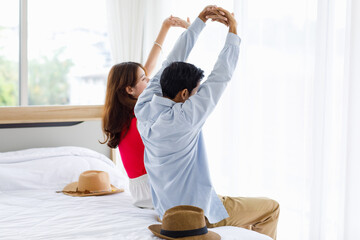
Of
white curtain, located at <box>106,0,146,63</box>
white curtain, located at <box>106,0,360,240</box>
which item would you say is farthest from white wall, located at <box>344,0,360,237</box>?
white curtain, located at <box>106,0,146,63</box>

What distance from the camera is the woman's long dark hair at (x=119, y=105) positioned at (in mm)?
2113

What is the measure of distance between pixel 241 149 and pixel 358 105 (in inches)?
37.5

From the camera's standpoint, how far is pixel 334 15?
7.30 ft

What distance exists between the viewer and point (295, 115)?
2.52m

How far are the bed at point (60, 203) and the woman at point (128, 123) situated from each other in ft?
0.39

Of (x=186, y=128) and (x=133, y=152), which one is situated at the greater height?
(x=186, y=128)

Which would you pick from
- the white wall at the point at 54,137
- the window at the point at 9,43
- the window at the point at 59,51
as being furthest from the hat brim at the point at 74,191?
the window at the point at 9,43

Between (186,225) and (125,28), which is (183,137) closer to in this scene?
(186,225)

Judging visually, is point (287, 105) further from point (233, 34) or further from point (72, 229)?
point (72, 229)

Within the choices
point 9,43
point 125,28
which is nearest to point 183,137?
point 125,28

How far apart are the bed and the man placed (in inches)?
5.2

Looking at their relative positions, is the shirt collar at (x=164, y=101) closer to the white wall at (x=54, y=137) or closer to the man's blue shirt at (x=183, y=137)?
the man's blue shirt at (x=183, y=137)

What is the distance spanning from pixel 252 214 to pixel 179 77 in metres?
0.66

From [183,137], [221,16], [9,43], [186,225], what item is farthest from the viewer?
[9,43]
